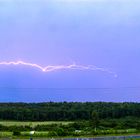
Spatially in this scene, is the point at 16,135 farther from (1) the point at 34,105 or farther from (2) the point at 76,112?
(1) the point at 34,105

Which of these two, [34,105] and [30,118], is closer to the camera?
[30,118]

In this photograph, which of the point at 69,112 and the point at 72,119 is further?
the point at 69,112

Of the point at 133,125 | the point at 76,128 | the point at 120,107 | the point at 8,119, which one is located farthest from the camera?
the point at 120,107

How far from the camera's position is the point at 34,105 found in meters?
122

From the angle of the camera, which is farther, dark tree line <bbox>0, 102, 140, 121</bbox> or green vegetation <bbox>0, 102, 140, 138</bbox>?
dark tree line <bbox>0, 102, 140, 121</bbox>

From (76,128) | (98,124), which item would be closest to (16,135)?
(76,128)

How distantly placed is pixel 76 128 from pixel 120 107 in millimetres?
29444

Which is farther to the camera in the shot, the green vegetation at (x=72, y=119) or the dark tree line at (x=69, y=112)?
the dark tree line at (x=69, y=112)

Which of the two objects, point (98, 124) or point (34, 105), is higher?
point (34, 105)

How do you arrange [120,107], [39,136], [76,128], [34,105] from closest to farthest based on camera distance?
[39,136], [76,128], [120,107], [34,105]

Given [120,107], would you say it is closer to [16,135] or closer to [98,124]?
[98,124]

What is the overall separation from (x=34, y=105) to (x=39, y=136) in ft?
162

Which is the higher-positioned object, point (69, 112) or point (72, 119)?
point (69, 112)

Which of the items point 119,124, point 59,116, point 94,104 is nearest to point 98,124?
point 119,124
